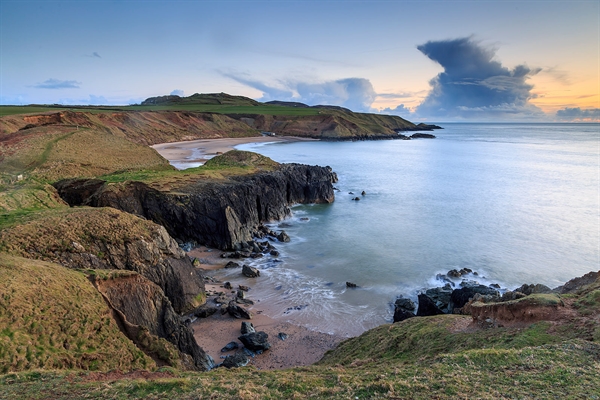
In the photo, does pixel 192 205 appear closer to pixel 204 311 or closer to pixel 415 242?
pixel 204 311

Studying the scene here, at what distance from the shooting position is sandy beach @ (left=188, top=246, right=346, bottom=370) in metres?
18.1

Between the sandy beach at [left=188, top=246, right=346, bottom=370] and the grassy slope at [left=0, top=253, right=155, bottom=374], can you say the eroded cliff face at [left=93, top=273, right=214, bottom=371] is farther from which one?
the sandy beach at [left=188, top=246, right=346, bottom=370]

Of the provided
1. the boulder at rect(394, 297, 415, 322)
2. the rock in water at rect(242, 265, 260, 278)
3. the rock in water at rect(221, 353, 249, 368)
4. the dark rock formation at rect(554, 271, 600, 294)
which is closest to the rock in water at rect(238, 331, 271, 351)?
the rock in water at rect(221, 353, 249, 368)

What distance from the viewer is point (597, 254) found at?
3397 centimetres

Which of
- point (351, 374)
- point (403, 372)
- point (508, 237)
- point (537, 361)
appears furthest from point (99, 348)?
point (508, 237)

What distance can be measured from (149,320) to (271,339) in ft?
23.1

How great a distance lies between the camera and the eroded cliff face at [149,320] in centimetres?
1410

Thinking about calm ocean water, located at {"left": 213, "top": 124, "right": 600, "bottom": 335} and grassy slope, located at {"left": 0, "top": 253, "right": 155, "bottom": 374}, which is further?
calm ocean water, located at {"left": 213, "top": 124, "right": 600, "bottom": 335}

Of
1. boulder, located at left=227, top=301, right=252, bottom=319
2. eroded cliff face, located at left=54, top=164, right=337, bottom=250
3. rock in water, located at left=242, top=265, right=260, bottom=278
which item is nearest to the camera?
boulder, located at left=227, top=301, right=252, bottom=319

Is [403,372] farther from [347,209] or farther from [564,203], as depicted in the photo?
[564,203]

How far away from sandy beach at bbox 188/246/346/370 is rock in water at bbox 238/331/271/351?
0.98 ft

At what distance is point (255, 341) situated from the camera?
18859 millimetres

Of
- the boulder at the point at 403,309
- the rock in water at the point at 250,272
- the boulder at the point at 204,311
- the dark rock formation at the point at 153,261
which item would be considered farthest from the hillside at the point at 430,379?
the rock in water at the point at 250,272

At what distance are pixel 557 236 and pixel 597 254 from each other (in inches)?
190
